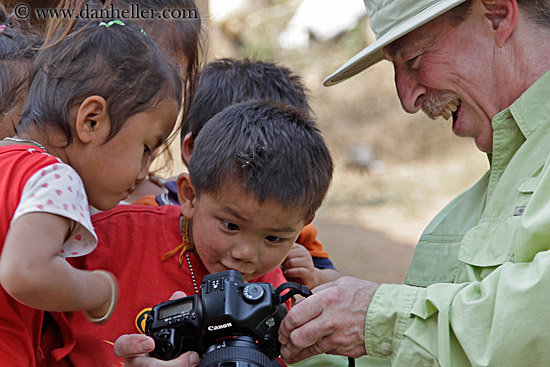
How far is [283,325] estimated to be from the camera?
1616mm

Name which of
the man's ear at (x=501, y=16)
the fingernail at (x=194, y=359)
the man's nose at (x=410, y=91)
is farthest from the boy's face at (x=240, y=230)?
the man's ear at (x=501, y=16)

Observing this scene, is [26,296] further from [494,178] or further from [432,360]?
[494,178]

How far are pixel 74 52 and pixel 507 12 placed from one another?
1.17 meters

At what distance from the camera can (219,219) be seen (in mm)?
1819

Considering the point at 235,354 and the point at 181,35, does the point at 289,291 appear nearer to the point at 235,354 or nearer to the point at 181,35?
the point at 235,354

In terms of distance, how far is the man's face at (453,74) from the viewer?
1961 mm

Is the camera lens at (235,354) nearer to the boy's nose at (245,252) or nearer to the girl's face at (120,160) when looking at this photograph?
the boy's nose at (245,252)

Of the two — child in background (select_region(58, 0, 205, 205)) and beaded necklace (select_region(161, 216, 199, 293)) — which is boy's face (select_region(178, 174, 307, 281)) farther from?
child in background (select_region(58, 0, 205, 205))

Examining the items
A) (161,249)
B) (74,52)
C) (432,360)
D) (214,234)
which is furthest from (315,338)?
(74,52)

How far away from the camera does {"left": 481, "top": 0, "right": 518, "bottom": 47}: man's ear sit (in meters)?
1.90

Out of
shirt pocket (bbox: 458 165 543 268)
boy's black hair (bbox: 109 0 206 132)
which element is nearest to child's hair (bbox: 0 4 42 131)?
boy's black hair (bbox: 109 0 206 132)

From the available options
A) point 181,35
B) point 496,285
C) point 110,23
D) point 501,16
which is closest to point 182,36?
point 181,35

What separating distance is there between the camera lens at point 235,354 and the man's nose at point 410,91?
0.94 meters

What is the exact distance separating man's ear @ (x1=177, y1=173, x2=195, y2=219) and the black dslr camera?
0.38m
